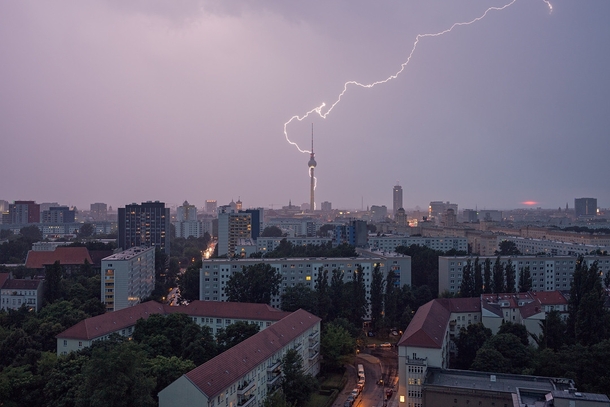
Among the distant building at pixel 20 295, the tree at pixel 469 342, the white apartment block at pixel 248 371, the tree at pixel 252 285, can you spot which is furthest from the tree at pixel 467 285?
the distant building at pixel 20 295

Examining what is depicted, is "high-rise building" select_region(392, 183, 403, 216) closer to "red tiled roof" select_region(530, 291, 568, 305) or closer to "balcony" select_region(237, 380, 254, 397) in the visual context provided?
"red tiled roof" select_region(530, 291, 568, 305)

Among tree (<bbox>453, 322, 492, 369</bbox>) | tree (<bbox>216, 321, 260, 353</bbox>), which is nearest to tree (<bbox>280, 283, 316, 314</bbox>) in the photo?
tree (<bbox>216, 321, 260, 353</bbox>)

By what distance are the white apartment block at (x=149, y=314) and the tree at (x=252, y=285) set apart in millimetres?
3367

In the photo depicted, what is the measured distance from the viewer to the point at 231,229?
184 feet

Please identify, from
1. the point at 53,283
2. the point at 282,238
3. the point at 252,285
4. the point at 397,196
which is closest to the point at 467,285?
the point at 252,285

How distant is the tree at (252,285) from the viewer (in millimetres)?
25000

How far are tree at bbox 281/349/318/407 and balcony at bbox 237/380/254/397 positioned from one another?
1968 millimetres

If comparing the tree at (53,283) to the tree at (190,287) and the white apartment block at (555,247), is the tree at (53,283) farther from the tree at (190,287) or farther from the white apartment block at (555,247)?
the white apartment block at (555,247)

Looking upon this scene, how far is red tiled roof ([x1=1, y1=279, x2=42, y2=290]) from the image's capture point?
26.0m

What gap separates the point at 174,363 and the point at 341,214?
122 meters

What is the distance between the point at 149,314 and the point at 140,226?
31.0 metres

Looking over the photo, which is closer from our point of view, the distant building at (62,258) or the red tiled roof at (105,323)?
the red tiled roof at (105,323)

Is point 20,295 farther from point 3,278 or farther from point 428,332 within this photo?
point 428,332

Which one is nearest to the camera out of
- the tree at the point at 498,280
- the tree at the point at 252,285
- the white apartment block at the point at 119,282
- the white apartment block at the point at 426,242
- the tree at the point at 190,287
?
the tree at the point at 498,280
